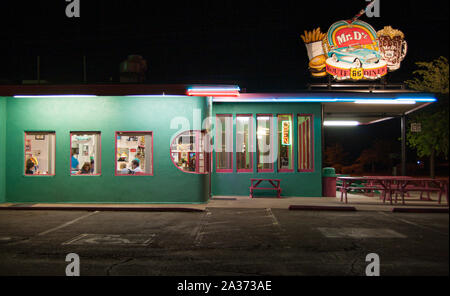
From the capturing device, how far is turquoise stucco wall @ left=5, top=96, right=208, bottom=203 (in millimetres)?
13500

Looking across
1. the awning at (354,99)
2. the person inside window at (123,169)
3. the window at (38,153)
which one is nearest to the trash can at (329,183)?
the awning at (354,99)

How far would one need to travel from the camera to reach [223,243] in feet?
24.7

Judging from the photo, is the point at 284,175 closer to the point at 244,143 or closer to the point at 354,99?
the point at 244,143

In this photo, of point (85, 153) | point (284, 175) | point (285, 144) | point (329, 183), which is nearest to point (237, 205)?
point (284, 175)

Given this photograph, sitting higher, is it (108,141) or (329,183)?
(108,141)

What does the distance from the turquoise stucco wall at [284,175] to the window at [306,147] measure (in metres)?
0.18

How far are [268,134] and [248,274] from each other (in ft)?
35.1

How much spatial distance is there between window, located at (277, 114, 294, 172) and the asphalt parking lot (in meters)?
4.24

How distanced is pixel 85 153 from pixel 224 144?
5787 millimetres

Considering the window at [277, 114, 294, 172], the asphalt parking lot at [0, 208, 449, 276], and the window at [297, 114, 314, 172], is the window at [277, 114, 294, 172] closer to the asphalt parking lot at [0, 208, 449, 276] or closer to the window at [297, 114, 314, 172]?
the window at [297, 114, 314, 172]

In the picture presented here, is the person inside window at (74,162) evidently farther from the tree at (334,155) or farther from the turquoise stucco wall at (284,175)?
the tree at (334,155)

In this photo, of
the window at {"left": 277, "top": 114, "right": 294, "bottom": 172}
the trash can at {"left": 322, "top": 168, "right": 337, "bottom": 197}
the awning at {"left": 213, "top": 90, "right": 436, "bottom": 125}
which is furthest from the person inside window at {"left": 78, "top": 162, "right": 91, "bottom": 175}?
the trash can at {"left": 322, "top": 168, "right": 337, "bottom": 197}

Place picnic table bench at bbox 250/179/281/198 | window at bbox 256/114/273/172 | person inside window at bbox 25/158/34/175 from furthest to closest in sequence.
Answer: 1. window at bbox 256/114/273/172
2. picnic table bench at bbox 250/179/281/198
3. person inside window at bbox 25/158/34/175
